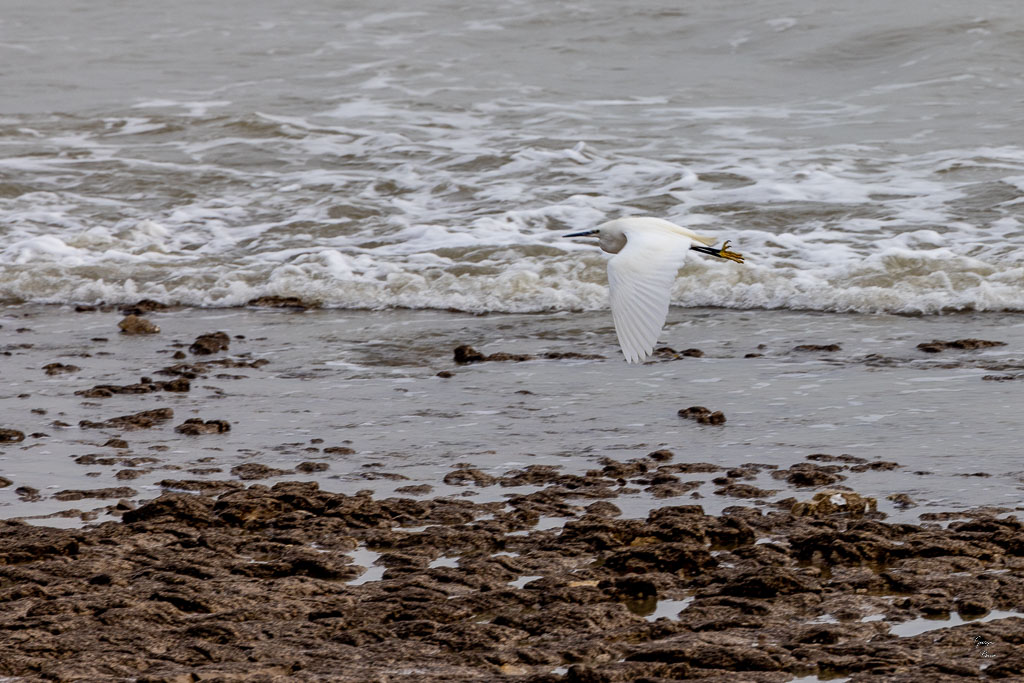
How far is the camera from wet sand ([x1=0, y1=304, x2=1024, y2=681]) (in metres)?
2.83

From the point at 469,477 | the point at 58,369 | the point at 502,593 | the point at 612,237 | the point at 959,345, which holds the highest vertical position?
the point at 612,237

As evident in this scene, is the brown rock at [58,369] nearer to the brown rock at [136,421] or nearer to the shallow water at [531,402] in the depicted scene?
the shallow water at [531,402]

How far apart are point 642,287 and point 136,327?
3.65 metres

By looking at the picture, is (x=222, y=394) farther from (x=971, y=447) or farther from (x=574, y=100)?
(x=574, y=100)

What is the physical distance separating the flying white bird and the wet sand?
44 cm

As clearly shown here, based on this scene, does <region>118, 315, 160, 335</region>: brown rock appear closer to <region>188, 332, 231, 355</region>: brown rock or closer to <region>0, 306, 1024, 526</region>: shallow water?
<region>0, 306, 1024, 526</region>: shallow water

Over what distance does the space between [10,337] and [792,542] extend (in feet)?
16.5

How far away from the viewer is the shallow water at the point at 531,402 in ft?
14.6

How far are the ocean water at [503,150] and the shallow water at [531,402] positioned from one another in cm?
75

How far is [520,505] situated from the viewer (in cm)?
396

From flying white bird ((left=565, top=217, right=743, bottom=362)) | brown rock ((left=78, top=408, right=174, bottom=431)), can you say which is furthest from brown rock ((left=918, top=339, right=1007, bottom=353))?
brown rock ((left=78, top=408, right=174, bottom=431))

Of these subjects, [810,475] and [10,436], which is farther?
[10,436]

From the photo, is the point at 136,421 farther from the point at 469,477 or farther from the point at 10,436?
the point at 469,477

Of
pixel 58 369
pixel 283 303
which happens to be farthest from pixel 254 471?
pixel 283 303
